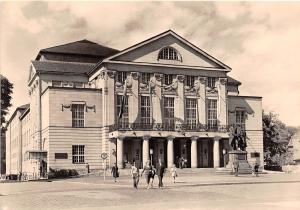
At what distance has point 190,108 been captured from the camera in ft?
193

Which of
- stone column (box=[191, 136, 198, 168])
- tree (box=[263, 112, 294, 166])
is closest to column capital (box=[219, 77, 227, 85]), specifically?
stone column (box=[191, 136, 198, 168])

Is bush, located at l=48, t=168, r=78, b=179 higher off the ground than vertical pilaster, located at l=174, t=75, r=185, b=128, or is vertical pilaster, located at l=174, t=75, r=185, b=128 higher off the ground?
vertical pilaster, located at l=174, t=75, r=185, b=128

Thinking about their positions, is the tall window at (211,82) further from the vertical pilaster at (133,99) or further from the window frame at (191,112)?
the vertical pilaster at (133,99)

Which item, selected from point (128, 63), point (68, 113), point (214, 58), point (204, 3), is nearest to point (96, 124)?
point (68, 113)

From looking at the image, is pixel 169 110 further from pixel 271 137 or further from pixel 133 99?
pixel 271 137

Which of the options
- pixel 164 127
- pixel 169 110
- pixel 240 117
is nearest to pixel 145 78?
pixel 169 110

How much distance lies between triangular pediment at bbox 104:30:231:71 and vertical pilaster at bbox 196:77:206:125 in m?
1.73

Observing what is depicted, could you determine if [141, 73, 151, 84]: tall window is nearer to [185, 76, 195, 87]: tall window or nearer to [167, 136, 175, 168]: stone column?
[185, 76, 195, 87]: tall window

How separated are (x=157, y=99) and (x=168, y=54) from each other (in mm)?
5275

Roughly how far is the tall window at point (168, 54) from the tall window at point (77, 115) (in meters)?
10.6

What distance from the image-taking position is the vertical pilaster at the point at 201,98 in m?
58.6

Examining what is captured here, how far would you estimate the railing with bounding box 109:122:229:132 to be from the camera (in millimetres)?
53156

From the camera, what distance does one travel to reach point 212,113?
196ft

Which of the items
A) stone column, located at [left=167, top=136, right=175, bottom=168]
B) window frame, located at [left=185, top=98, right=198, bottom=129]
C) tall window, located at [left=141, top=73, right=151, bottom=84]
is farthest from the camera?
window frame, located at [left=185, top=98, right=198, bottom=129]
